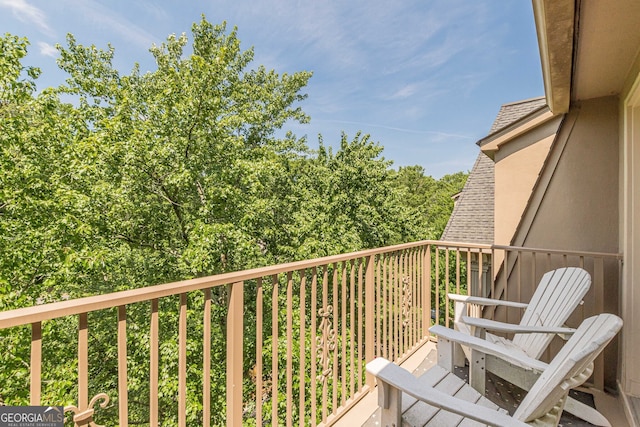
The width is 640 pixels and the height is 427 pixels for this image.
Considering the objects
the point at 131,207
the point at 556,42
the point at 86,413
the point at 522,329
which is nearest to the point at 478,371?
Result: the point at 522,329

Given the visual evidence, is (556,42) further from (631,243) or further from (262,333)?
(262,333)

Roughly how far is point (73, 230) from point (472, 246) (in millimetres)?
7391

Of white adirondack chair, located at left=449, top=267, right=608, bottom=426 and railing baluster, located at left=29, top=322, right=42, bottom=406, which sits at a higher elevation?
railing baluster, located at left=29, top=322, right=42, bottom=406

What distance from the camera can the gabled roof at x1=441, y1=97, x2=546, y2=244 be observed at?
24.8ft

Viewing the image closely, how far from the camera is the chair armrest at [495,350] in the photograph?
1697mm

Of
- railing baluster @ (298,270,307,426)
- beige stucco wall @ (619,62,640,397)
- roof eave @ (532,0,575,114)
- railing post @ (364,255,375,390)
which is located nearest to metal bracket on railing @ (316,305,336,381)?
railing baluster @ (298,270,307,426)

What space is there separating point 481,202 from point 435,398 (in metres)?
8.11

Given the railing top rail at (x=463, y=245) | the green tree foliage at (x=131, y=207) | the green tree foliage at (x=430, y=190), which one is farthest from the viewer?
the green tree foliage at (x=430, y=190)

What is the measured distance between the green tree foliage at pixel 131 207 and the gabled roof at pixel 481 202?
293cm

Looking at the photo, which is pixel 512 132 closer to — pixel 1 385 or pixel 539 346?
pixel 539 346

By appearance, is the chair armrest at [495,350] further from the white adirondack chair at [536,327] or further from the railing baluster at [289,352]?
the railing baluster at [289,352]

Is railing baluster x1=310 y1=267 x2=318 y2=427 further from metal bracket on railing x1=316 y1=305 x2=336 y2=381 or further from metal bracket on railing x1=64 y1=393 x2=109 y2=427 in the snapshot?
metal bracket on railing x1=64 y1=393 x2=109 y2=427

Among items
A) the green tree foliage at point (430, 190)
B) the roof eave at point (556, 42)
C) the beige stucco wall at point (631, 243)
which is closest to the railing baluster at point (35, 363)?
the roof eave at point (556, 42)

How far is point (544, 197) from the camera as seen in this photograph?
349cm
